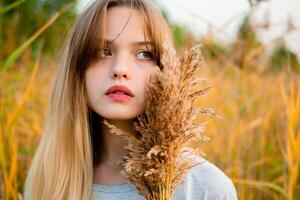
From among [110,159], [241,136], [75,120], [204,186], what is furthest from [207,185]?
[241,136]

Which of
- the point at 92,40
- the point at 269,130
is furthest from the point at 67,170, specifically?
the point at 269,130

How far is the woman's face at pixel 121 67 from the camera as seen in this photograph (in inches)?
59.4

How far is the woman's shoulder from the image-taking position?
5.14 ft

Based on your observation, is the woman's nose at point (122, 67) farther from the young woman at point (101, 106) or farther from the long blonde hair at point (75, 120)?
the long blonde hair at point (75, 120)

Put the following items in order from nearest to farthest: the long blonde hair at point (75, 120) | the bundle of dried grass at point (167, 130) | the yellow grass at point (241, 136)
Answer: the bundle of dried grass at point (167, 130)
the long blonde hair at point (75, 120)
the yellow grass at point (241, 136)

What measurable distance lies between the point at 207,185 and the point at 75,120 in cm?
48

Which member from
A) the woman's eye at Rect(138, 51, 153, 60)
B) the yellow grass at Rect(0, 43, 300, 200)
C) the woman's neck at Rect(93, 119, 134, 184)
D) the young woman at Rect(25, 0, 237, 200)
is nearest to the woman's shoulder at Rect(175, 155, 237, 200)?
the young woman at Rect(25, 0, 237, 200)

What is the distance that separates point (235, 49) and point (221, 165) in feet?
2.13

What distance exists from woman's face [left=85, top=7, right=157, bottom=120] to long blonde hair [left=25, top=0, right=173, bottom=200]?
0.03m

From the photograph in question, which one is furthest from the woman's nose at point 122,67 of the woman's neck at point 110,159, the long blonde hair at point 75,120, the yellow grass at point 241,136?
the yellow grass at point 241,136

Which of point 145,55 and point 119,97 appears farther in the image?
point 145,55

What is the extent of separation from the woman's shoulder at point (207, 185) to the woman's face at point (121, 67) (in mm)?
261

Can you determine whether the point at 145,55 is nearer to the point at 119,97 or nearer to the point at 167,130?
the point at 119,97

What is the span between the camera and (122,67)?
150 centimetres
